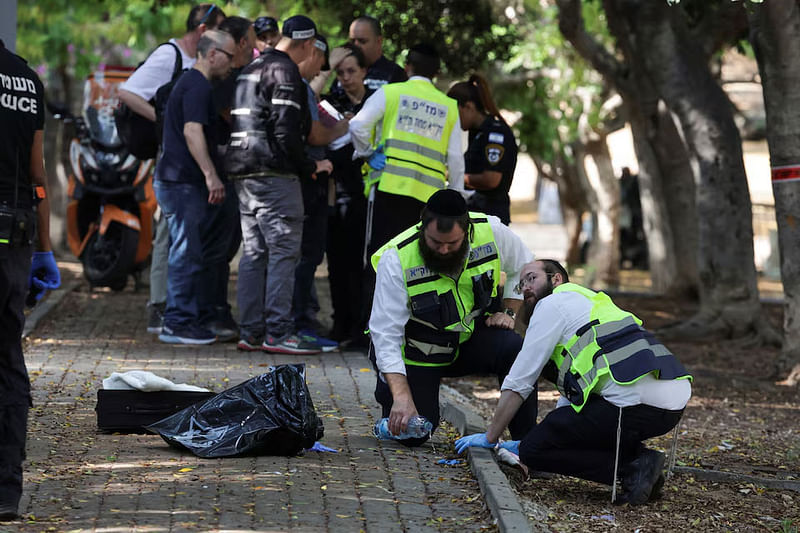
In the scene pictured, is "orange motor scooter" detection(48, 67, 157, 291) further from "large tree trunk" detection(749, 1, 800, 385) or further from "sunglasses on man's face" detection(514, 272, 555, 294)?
"sunglasses on man's face" detection(514, 272, 555, 294)

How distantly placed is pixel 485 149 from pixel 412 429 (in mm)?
3471

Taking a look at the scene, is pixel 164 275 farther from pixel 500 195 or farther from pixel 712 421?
pixel 712 421

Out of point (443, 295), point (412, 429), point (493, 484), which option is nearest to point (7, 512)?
point (493, 484)

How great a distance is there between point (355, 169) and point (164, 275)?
1.75 m

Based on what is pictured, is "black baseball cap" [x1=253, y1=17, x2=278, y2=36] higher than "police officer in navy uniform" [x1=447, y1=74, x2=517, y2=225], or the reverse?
"black baseball cap" [x1=253, y1=17, x2=278, y2=36]

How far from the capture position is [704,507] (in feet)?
19.9

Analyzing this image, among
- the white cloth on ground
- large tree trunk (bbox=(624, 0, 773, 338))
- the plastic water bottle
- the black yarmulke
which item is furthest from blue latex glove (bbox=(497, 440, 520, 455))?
large tree trunk (bbox=(624, 0, 773, 338))

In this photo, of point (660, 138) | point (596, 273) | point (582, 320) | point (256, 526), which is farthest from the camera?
point (596, 273)

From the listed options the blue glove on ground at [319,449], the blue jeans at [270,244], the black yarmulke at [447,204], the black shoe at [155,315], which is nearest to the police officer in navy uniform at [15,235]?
the blue glove on ground at [319,449]

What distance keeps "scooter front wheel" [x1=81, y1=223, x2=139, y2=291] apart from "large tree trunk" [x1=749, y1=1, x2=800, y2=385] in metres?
5.63

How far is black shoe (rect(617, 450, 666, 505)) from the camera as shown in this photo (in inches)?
229

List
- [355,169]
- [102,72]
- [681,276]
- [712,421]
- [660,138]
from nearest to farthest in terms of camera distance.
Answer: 1. [712,421]
2. [355,169]
3. [102,72]
4. [660,138]
5. [681,276]

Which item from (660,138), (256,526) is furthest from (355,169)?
(660,138)

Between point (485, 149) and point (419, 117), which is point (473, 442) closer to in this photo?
point (419, 117)
